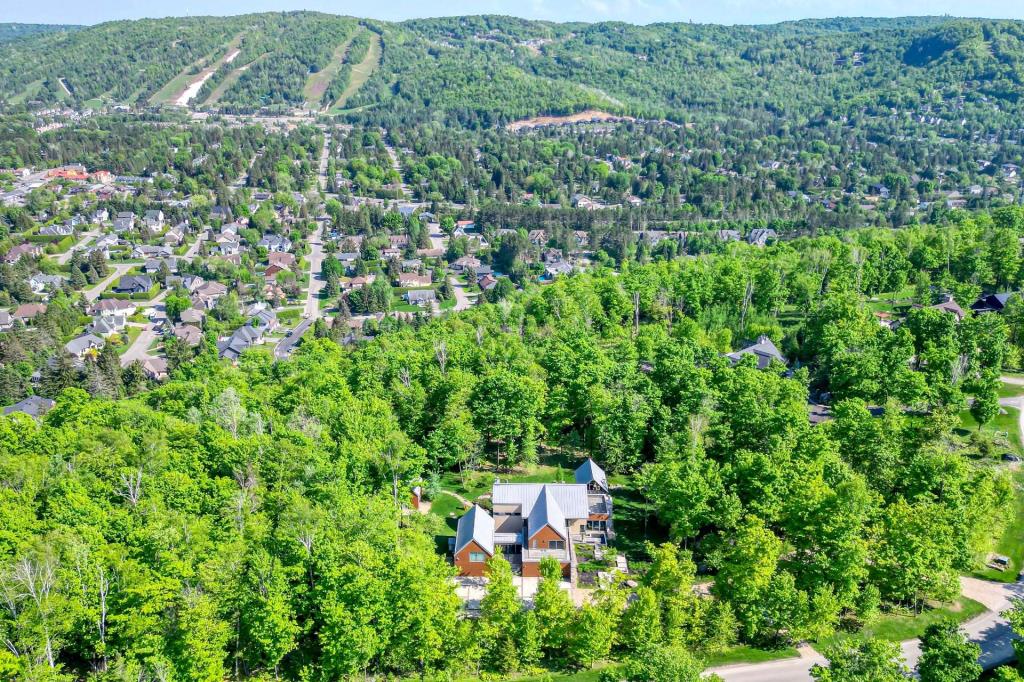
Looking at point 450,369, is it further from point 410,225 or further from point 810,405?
point 410,225

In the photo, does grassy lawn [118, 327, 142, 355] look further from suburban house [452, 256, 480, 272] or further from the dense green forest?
suburban house [452, 256, 480, 272]

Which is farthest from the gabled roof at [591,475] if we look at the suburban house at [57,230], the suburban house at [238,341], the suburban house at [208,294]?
the suburban house at [57,230]

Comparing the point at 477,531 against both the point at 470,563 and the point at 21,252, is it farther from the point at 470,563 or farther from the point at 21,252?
the point at 21,252

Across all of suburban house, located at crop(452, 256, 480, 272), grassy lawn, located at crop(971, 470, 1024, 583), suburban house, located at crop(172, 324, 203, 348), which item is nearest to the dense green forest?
grassy lawn, located at crop(971, 470, 1024, 583)

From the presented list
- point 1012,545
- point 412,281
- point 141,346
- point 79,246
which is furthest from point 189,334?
point 1012,545

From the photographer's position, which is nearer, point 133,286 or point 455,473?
point 455,473
